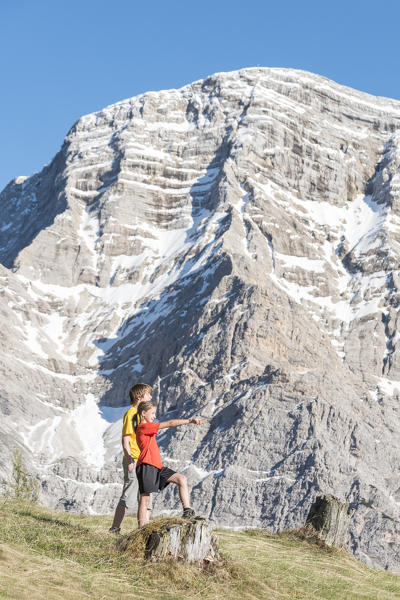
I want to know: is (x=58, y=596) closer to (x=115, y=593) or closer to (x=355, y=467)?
(x=115, y=593)

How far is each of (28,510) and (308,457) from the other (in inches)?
5792

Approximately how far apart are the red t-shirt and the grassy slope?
74.8 inches

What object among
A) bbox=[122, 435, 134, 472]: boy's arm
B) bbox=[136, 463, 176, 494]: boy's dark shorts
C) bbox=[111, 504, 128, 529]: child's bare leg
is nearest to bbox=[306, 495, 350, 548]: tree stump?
bbox=[111, 504, 128, 529]: child's bare leg

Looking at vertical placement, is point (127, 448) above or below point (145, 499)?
above

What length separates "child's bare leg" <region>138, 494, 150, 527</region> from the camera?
64.7ft

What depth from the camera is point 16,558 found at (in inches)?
674

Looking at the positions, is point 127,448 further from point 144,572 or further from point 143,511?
point 144,572

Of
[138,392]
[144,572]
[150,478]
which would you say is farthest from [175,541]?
[138,392]

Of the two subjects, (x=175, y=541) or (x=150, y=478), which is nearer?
(x=175, y=541)

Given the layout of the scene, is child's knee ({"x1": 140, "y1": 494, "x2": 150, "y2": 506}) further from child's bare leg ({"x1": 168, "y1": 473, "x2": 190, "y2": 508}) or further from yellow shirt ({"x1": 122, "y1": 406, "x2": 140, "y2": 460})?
yellow shirt ({"x1": 122, "y1": 406, "x2": 140, "y2": 460})

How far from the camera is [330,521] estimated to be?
984 inches

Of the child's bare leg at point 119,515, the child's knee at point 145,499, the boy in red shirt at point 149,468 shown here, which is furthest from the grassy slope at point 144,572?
the boy in red shirt at point 149,468

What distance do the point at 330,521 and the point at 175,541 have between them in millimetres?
8458

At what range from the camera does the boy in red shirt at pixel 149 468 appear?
19.9 metres
